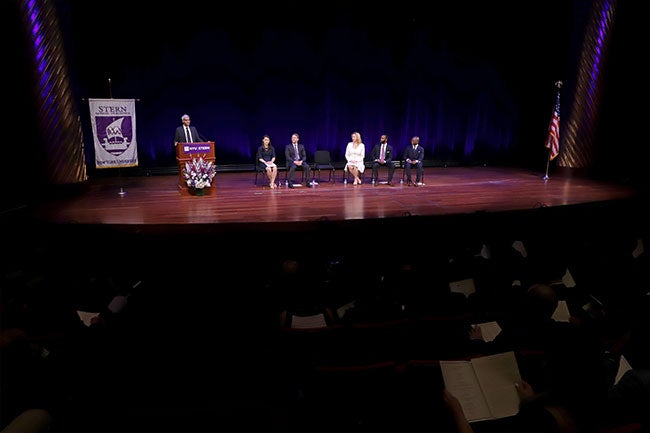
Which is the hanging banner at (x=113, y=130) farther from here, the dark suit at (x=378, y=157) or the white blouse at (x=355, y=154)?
the dark suit at (x=378, y=157)

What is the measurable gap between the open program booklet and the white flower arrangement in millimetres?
5537

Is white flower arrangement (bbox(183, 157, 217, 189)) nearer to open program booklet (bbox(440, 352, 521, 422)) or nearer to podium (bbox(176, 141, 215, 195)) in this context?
podium (bbox(176, 141, 215, 195))

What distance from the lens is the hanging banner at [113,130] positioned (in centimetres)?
635

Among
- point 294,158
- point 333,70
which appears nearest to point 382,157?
point 294,158

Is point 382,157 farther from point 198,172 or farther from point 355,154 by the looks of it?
point 198,172

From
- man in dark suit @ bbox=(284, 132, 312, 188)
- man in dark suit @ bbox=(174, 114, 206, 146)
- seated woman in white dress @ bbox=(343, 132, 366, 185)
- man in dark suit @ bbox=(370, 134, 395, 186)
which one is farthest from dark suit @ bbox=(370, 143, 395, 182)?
man in dark suit @ bbox=(174, 114, 206, 146)

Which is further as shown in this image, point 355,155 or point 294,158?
point 355,155

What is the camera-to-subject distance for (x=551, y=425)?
1478mm

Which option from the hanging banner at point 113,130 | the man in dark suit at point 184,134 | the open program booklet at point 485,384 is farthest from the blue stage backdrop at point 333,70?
the open program booklet at point 485,384

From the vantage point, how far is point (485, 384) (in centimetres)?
196

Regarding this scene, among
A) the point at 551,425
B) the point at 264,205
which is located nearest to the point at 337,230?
the point at 264,205

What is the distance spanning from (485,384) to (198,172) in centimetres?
570

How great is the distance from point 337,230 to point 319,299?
228 cm

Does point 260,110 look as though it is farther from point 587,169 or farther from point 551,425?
point 551,425
